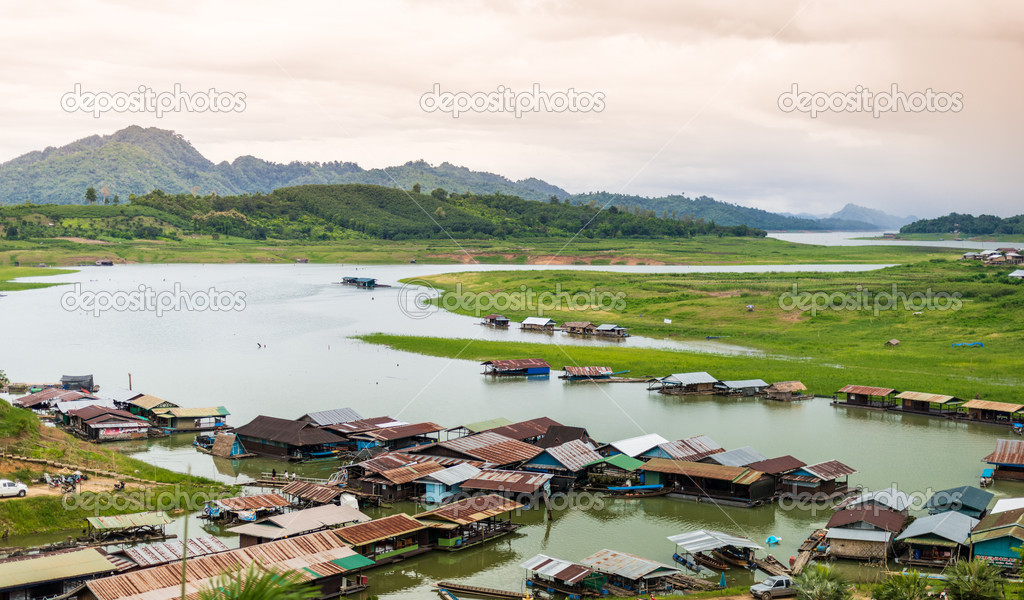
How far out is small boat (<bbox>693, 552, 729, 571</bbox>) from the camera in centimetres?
2109

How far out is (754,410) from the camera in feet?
127

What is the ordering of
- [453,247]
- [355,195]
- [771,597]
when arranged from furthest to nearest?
[355,195] → [453,247] → [771,597]

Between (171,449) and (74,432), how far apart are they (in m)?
4.45

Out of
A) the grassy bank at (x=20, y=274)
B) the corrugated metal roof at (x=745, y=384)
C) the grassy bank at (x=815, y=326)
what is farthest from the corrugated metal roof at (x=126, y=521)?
the grassy bank at (x=20, y=274)

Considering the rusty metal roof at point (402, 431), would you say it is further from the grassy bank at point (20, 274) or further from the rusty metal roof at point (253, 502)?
the grassy bank at point (20, 274)

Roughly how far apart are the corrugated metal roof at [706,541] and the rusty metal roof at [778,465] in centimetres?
540

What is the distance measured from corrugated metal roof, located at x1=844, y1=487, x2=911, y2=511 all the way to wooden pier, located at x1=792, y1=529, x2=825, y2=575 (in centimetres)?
129

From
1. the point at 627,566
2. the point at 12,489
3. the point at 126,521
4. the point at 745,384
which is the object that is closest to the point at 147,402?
the point at 12,489

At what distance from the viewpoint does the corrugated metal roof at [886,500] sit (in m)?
23.2

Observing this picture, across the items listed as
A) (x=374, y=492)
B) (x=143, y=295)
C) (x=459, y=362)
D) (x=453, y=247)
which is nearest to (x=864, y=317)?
(x=459, y=362)

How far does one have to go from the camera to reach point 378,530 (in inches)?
853

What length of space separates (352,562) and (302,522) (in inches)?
112

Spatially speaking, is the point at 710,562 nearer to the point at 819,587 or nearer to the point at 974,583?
the point at 819,587

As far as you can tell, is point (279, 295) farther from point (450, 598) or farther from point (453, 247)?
Result: point (450, 598)
